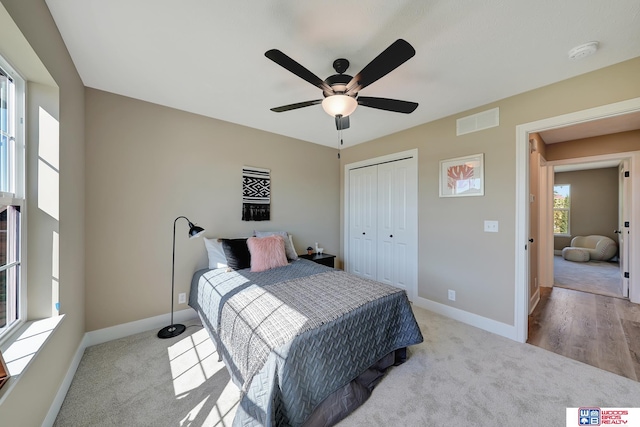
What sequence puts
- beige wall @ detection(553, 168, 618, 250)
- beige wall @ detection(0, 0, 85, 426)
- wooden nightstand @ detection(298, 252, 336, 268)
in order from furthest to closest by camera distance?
1. beige wall @ detection(553, 168, 618, 250)
2. wooden nightstand @ detection(298, 252, 336, 268)
3. beige wall @ detection(0, 0, 85, 426)

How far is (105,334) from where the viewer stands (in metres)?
2.27

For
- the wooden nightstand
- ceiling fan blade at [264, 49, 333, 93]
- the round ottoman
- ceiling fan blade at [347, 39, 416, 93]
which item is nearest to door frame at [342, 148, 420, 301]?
the wooden nightstand

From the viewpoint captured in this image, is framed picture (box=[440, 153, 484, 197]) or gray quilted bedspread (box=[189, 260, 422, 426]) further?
framed picture (box=[440, 153, 484, 197])

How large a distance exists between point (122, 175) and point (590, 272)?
7932mm

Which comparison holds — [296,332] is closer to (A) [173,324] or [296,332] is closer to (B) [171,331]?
(B) [171,331]

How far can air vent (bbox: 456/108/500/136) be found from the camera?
8.15 ft

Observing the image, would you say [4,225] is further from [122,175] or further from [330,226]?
[330,226]

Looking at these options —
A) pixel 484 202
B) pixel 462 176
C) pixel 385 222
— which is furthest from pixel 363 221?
pixel 484 202

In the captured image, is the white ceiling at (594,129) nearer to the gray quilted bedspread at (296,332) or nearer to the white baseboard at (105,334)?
the gray quilted bedspread at (296,332)

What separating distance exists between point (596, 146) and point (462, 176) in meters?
2.57

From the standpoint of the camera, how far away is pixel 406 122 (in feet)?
10.1

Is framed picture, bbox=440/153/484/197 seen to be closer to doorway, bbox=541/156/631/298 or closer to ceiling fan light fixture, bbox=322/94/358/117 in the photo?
ceiling fan light fixture, bbox=322/94/358/117

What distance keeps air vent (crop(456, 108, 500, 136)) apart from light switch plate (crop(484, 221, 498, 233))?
1042 millimetres

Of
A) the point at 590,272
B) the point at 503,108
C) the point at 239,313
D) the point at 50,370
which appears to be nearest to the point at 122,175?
the point at 50,370
